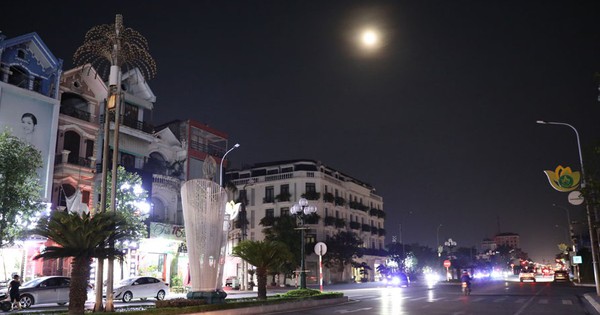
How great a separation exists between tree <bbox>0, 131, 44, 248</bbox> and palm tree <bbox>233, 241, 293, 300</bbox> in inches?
446

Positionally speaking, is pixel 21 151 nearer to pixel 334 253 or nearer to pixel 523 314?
pixel 523 314

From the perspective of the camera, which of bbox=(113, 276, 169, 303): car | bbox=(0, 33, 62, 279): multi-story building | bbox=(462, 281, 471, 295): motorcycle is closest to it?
bbox=(113, 276, 169, 303): car

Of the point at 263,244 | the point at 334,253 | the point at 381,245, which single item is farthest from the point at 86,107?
the point at 381,245

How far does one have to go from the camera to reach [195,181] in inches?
737

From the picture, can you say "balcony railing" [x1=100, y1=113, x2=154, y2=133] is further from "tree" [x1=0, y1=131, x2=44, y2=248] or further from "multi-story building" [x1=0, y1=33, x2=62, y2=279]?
"tree" [x1=0, y1=131, x2=44, y2=248]

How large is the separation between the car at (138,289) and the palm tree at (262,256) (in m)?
A: 7.90

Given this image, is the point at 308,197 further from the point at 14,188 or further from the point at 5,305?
the point at 5,305

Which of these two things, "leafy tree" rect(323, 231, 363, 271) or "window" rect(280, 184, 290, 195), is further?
"window" rect(280, 184, 290, 195)

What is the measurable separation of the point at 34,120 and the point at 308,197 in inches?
1521

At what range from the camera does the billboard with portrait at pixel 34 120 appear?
3066cm

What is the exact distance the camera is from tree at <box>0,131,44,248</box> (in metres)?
24.8

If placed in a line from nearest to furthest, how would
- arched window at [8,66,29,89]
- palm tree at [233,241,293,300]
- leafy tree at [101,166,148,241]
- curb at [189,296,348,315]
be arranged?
curb at [189,296,348,315] → palm tree at [233,241,293,300] → leafy tree at [101,166,148,241] → arched window at [8,66,29,89]

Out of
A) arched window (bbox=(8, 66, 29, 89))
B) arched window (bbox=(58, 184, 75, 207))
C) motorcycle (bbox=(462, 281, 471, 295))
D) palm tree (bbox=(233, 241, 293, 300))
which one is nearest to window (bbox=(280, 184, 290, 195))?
arched window (bbox=(58, 184, 75, 207))

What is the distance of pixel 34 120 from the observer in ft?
105
